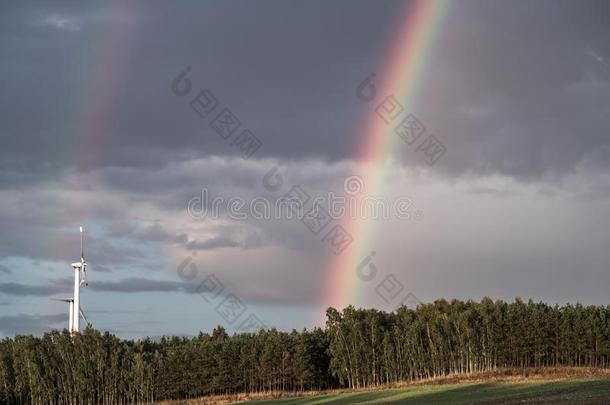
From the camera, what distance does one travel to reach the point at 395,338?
426 ft

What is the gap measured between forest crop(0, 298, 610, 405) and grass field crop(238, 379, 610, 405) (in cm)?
3755

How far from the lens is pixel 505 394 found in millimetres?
68688

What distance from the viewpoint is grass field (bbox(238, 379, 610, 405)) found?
5707cm

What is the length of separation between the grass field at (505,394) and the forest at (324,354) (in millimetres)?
37550

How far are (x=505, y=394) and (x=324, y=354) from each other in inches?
2884

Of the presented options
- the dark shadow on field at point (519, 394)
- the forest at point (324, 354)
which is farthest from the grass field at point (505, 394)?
the forest at point (324, 354)

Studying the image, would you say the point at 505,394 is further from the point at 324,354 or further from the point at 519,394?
the point at 324,354

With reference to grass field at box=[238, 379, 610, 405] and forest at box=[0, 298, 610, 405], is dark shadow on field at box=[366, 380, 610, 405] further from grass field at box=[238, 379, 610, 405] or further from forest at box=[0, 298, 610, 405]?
forest at box=[0, 298, 610, 405]

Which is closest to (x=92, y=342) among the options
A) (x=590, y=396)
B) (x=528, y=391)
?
(x=528, y=391)

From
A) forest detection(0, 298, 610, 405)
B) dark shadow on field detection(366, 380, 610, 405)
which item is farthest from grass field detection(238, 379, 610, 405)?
forest detection(0, 298, 610, 405)

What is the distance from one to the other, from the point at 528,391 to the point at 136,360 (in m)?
79.9

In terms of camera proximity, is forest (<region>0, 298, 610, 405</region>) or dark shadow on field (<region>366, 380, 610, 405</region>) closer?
dark shadow on field (<region>366, 380, 610, 405</region>)

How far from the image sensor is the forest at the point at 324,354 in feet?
411

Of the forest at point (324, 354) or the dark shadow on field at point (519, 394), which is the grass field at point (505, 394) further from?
the forest at point (324, 354)
